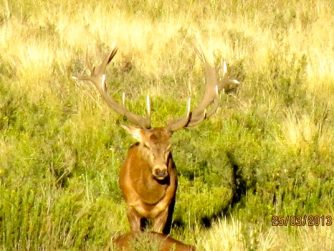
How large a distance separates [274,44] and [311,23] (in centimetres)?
237

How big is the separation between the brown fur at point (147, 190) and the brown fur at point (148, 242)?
0.90 metres

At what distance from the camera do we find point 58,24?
1345cm

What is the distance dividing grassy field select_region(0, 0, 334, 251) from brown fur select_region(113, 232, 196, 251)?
3.5 inches

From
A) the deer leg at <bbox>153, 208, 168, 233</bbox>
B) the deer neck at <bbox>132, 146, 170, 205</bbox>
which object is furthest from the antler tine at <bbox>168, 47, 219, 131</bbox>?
the deer leg at <bbox>153, 208, 168, 233</bbox>

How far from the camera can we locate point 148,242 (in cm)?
471

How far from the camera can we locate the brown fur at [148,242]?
4.69 m

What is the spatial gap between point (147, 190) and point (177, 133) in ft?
7.77

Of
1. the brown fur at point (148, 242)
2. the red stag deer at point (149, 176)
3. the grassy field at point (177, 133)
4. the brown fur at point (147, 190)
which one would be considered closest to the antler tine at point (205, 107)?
the red stag deer at point (149, 176)

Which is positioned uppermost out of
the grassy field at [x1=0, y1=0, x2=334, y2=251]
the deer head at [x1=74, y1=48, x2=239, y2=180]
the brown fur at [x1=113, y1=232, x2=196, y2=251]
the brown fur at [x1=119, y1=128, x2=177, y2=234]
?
the deer head at [x1=74, y1=48, x2=239, y2=180]

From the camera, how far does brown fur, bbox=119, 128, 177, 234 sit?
19.2ft

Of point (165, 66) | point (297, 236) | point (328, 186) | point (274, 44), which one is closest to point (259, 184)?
point (328, 186)

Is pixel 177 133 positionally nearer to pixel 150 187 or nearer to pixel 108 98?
pixel 108 98

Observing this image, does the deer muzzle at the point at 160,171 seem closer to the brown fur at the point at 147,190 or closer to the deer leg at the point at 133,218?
the brown fur at the point at 147,190
